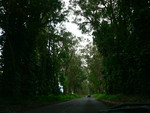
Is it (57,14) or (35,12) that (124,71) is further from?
(35,12)

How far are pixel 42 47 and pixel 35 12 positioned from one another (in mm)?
9701

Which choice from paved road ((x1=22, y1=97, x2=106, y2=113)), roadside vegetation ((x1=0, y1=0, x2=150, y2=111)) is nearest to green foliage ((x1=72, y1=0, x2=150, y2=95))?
roadside vegetation ((x1=0, y1=0, x2=150, y2=111))

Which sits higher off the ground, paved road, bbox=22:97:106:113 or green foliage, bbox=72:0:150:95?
green foliage, bbox=72:0:150:95

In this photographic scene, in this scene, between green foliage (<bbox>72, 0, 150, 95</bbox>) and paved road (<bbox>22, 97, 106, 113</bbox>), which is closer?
green foliage (<bbox>72, 0, 150, 95</bbox>)

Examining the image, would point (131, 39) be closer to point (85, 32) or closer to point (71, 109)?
point (71, 109)

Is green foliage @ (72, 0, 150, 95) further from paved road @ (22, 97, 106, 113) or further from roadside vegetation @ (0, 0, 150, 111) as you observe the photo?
paved road @ (22, 97, 106, 113)

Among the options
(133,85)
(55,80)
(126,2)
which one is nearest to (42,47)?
(55,80)

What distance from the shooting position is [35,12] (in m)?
20.8

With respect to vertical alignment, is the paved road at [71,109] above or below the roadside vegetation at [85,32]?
below

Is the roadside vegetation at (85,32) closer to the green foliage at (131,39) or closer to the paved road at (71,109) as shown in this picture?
the green foliage at (131,39)

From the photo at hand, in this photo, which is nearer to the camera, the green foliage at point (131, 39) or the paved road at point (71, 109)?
the green foliage at point (131, 39)

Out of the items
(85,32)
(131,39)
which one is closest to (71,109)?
(131,39)

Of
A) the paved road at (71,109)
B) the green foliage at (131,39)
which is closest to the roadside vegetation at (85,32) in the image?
the green foliage at (131,39)

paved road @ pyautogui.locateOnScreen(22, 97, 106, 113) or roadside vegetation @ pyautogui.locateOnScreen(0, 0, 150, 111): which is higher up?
roadside vegetation @ pyautogui.locateOnScreen(0, 0, 150, 111)
